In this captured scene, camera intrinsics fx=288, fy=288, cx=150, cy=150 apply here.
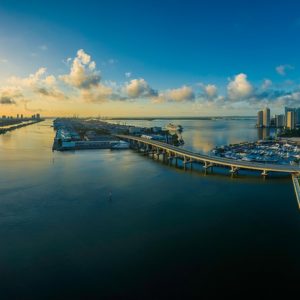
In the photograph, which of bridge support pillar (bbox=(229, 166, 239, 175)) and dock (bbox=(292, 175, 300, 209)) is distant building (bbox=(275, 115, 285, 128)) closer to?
bridge support pillar (bbox=(229, 166, 239, 175))

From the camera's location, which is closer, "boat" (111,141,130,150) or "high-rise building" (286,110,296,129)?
"boat" (111,141,130,150)

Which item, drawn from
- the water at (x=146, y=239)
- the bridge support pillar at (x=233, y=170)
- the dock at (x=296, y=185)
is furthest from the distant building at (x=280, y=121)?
the water at (x=146, y=239)

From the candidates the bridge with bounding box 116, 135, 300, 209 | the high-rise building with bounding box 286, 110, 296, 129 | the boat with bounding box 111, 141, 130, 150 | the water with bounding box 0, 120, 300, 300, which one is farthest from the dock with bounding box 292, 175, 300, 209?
the high-rise building with bounding box 286, 110, 296, 129

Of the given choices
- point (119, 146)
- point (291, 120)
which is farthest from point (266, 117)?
point (119, 146)

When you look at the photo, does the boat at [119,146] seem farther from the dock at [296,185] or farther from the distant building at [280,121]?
the distant building at [280,121]

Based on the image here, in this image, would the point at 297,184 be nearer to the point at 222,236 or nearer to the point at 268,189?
the point at 268,189

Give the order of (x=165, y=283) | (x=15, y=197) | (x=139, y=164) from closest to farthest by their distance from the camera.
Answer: (x=165, y=283), (x=15, y=197), (x=139, y=164)

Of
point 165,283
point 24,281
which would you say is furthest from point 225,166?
point 24,281

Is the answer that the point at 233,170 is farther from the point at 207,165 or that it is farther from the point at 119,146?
the point at 119,146

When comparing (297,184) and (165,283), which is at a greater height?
(297,184)
